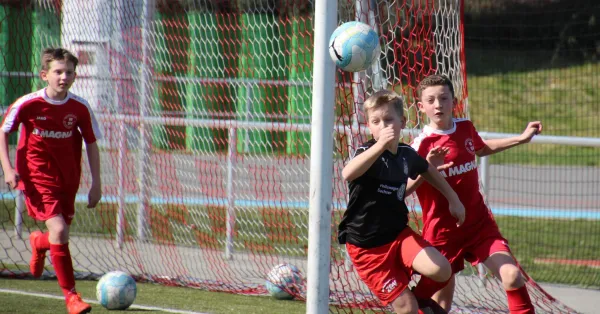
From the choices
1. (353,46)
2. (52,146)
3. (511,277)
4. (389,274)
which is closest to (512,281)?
(511,277)

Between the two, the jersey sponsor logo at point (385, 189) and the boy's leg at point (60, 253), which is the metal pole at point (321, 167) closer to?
the jersey sponsor logo at point (385, 189)

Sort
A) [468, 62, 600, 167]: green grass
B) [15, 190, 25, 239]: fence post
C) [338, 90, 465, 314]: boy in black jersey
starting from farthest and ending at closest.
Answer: [468, 62, 600, 167]: green grass, [15, 190, 25, 239]: fence post, [338, 90, 465, 314]: boy in black jersey

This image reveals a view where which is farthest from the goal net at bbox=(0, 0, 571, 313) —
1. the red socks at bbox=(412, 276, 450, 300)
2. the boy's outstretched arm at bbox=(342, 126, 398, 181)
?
the boy's outstretched arm at bbox=(342, 126, 398, 181)

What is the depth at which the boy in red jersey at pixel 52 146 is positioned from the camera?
582cm

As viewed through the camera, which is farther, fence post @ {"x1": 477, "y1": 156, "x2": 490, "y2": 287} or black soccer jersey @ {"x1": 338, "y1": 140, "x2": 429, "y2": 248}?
fence post @ {"x1": 477, "y1": 156, "x2": 490, "y2": 287}

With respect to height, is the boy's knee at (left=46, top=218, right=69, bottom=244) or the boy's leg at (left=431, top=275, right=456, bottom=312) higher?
the boy's knee at (left=46, top=218, right=69, bottom=244)

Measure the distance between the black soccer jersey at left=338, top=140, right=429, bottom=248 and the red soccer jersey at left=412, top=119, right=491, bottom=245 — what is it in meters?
0.45

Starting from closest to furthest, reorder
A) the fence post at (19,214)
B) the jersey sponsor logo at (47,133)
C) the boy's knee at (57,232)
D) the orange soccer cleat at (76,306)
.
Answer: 1. the orange soccer cleat at (76,306)
2. the boy's knee at (57,232)
3. the jersey sponsor logo at (47,133)
4. the fence post at (19,214)

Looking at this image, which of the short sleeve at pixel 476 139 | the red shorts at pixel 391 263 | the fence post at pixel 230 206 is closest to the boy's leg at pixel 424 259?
the red shorts at pixel 391 263

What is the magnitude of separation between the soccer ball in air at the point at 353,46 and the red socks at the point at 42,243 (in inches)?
109

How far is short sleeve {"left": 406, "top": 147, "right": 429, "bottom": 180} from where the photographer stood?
4574 mm

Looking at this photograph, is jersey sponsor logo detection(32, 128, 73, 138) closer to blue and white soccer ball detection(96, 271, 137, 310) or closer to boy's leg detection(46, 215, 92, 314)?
boy's leg detection(46, 215, 92, 314)

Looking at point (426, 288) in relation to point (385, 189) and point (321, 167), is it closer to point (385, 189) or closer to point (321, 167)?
point (385, 189)

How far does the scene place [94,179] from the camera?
19.7 ft
